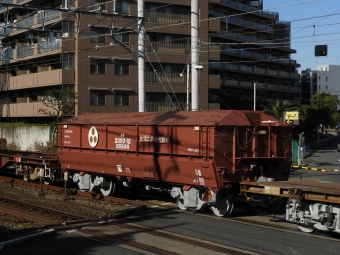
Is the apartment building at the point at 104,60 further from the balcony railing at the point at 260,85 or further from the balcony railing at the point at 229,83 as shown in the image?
the balcony railing at the point at 260,85

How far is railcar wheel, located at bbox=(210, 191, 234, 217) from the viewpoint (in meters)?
15.5

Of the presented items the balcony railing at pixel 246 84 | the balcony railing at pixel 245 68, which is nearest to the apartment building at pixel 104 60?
the balcony railing at pixel 246 84

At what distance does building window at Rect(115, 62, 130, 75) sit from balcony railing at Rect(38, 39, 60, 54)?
16.6 ft

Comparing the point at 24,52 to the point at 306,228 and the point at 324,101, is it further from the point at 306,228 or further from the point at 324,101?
the point at 324,101

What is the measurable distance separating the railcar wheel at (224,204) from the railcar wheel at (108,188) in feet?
17.7

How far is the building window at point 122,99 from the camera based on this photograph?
137ft

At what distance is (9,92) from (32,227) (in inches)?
1593

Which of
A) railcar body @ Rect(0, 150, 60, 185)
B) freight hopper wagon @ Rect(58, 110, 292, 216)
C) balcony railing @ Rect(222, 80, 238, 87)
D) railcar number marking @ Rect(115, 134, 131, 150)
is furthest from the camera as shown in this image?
balcony railing @ Rect(222, 80, 238, 87)

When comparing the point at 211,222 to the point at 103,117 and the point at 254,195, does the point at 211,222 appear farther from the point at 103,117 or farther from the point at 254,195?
the point at 103,117

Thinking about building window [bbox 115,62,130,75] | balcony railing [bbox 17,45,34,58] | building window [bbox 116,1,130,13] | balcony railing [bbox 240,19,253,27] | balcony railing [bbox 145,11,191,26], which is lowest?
building window [bbox 115,62,130,75]

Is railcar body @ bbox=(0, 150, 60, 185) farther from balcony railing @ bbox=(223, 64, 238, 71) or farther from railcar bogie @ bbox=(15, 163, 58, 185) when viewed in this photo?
balcony railing @ bbox=(223, 64, 238, 71)

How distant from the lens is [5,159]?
25.4 metres

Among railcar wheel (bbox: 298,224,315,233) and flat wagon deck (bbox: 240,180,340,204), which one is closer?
flat wagon deck (bbox: 240,180,340,204)

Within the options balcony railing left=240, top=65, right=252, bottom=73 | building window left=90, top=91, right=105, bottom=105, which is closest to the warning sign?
building window left=90, top=91, right=105, bottom=105
